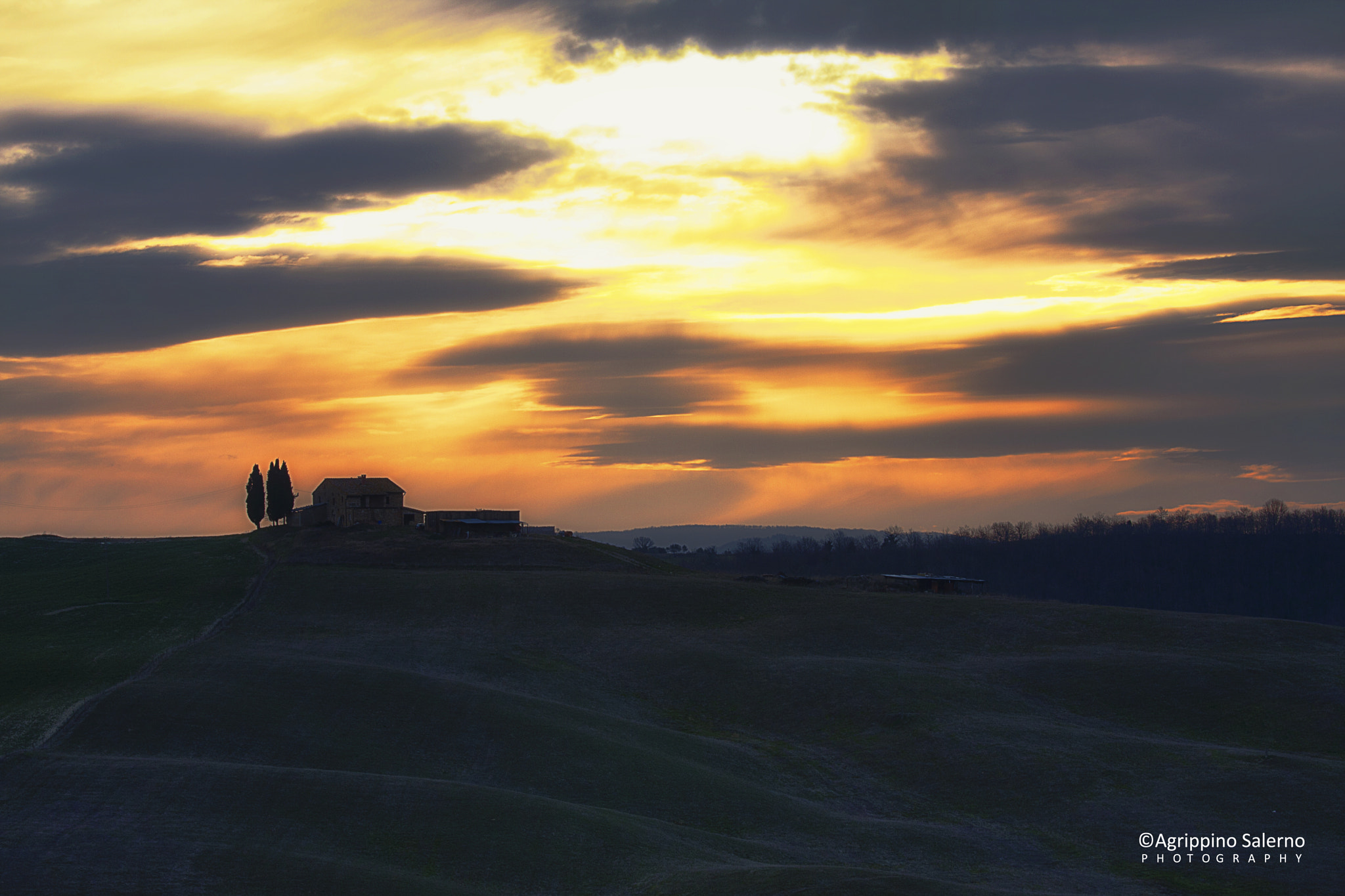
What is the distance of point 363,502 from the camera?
128375 millimetres

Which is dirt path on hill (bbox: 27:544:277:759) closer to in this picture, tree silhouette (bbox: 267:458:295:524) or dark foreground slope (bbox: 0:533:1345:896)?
dark foreground slope (bbox: 0:533:1345:896)

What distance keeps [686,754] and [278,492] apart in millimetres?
95014

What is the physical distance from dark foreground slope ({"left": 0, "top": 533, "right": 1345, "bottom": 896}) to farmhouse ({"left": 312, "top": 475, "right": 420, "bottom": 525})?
120ft

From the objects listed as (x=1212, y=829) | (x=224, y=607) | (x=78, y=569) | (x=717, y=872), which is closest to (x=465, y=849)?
(x=717, y=872)

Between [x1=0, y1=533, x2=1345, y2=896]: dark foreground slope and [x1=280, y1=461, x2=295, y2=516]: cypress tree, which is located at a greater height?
[x1=280, y1=461, x2=295, y2=516]: cypress tree

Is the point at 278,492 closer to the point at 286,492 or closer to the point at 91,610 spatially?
the point at 286,492

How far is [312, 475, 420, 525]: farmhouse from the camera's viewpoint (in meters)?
127

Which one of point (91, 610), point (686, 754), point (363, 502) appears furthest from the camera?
point (363, 502)

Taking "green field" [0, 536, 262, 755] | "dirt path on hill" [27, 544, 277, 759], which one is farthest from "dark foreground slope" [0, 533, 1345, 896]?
"green field" [0, 536, 262, 755]

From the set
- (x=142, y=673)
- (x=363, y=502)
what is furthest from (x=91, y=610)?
(x=363, y=502)

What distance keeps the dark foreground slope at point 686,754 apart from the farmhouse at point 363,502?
120 ft

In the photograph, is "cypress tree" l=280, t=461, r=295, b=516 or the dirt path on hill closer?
the dirt path on hill

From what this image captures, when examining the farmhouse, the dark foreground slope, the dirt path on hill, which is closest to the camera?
the dark foreground slope

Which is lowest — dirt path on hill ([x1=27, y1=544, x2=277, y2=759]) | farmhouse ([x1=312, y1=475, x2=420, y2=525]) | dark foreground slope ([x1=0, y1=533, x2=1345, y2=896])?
dark foreground slope ([x1=0, y1=533, x2=1345, y2=896])
